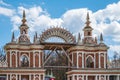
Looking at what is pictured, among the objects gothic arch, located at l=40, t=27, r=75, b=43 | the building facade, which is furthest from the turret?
gothic arch, located at l=40, t=27, r=75, b=43

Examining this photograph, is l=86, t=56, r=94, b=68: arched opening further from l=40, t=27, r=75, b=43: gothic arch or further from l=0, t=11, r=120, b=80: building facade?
l=40, t=27, r=75, b=43: gothic arch

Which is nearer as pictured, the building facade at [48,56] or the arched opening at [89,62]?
the building facade at [48,56]

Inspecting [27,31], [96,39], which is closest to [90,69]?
[96,39]

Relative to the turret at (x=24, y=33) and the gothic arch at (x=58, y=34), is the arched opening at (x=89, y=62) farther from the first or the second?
the turret at (x=24, y=33)

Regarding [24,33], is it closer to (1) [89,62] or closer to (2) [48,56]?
(2) [48,56]

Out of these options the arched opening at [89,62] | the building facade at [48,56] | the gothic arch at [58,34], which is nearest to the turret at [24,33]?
the building facade at [48,56]

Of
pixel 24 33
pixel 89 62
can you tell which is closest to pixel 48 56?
pixel 24 33

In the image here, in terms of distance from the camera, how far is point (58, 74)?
78375mm

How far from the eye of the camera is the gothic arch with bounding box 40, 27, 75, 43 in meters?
55.6

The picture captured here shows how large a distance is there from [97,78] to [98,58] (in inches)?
121

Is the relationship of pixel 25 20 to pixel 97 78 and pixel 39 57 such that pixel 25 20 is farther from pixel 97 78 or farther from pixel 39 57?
pixel 97 78

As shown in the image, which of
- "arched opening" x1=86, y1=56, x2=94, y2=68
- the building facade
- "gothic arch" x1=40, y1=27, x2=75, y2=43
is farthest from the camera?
"arched opening" x1=86, y1=56, x2=94, y2=68

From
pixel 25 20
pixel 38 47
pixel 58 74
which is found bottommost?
pixel 58 74

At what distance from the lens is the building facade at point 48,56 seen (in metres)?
53.6
